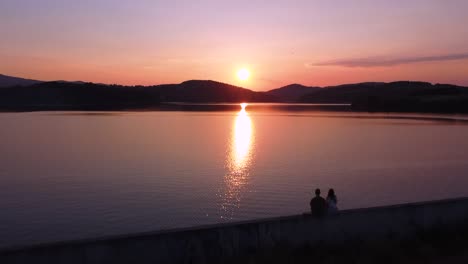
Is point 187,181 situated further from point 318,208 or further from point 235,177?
point 318,208

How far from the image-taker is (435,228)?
44.7 ft

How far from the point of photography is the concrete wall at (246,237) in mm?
10008

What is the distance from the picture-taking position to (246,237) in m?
11.6

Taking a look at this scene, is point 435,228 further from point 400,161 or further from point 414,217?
point 400,161

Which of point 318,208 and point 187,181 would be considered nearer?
point 318,208

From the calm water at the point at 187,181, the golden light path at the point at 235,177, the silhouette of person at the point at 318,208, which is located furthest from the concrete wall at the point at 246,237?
the golden light path at the point at 235,177

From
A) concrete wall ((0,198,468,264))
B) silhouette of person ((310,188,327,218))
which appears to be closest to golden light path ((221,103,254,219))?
silhouette of person ((310,188,327,218))

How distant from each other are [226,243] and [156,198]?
515 inches

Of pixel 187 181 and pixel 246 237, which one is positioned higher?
pixel 246 237

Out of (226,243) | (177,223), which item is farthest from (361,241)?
(177,223)

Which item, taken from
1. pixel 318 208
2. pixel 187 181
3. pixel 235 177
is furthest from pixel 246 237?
pixel 235 177

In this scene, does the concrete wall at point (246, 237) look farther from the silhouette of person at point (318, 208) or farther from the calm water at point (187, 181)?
the calm water at point (187, 181)

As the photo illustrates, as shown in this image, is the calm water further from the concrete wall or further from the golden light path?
the concrete wall

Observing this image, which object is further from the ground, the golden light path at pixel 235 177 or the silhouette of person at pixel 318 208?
the silhouette of person at pixel 318 208
